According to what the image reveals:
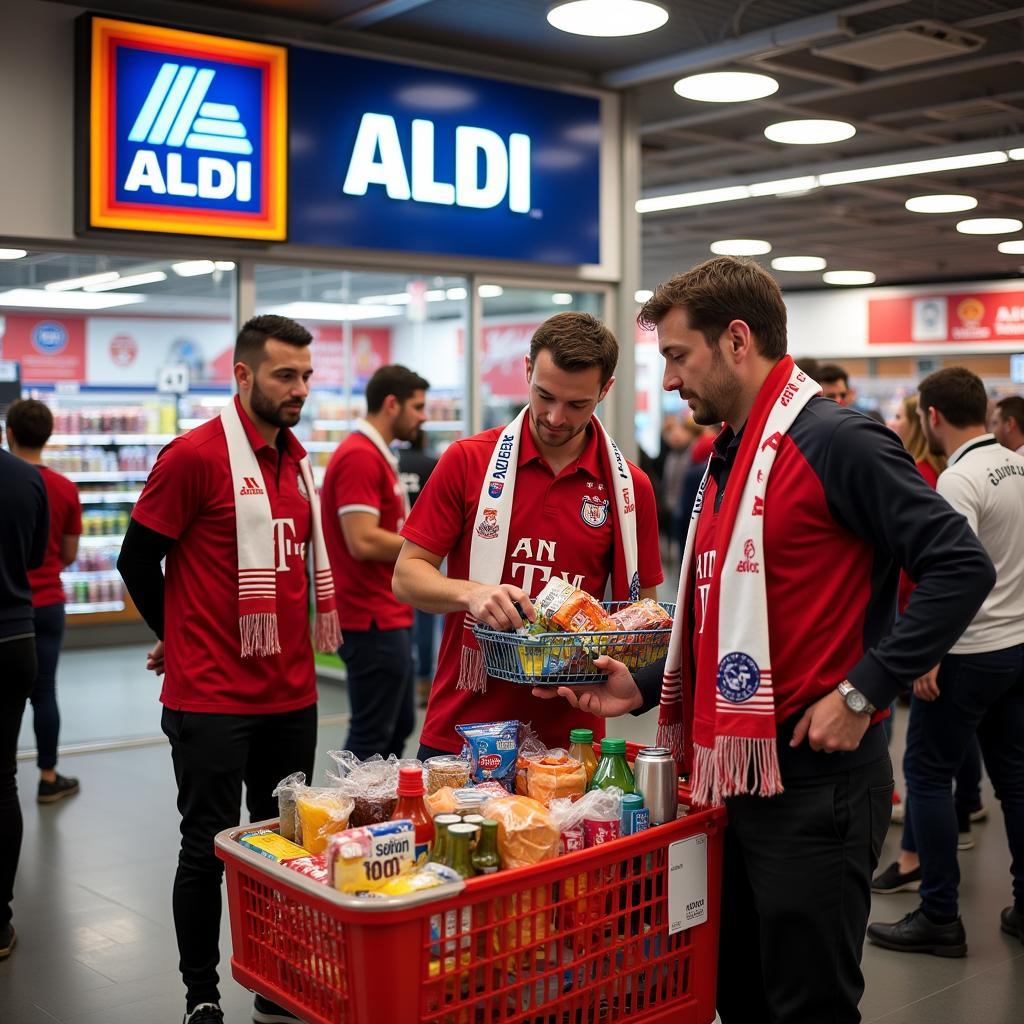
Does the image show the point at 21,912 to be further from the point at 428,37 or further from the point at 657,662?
the point at 428,37

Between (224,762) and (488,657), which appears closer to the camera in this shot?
(488,657)

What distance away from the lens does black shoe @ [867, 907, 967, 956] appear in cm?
399

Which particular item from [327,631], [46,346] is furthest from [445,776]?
[46,346]

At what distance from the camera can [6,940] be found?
13.0 ft

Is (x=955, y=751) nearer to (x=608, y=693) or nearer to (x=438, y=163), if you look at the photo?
(x=608, y=693)

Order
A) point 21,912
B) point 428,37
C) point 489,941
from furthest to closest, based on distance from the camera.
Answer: point 428,37 → point 21,912 → point 489,941

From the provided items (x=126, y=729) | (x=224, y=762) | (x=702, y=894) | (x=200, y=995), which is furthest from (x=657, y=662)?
(x=126, y=729)

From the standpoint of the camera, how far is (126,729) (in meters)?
7.00

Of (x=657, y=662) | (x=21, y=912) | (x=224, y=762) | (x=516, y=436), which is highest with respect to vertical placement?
(x=516, y=436)

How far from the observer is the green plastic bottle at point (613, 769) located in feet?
7.36

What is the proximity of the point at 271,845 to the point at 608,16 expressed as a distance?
448cm

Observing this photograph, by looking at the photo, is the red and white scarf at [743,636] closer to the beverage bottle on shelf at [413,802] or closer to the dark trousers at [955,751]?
the beverage bottle on shelf at [413,802]

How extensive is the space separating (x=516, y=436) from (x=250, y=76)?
13.5 ft

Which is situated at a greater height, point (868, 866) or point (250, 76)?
point (250, 76)
